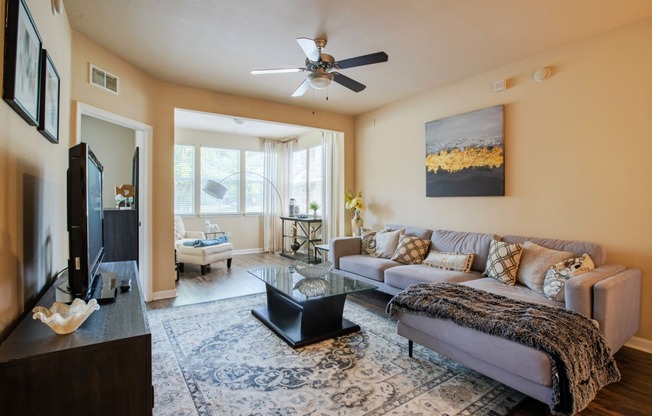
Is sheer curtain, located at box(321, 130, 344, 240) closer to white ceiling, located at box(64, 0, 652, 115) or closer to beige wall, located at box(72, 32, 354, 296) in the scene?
beige wall, located at box(72, 32, 354, 296)

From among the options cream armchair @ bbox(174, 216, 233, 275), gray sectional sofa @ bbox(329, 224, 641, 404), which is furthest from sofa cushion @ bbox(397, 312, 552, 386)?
cream armchair @ bbox(174, 216, 233, 275)

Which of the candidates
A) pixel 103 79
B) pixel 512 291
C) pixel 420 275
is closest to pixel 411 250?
pixel 420 275

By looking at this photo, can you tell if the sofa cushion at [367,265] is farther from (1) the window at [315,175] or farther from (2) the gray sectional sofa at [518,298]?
(1) the window at [315,175]

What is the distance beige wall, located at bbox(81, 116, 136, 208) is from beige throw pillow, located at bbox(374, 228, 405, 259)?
414cm

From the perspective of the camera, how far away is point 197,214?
22.2 feet

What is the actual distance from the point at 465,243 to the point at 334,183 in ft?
8.75

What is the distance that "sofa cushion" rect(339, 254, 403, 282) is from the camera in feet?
12.3

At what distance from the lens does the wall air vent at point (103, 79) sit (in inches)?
121

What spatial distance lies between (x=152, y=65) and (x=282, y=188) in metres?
4.43

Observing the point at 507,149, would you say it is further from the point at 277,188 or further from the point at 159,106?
the point at 277,188

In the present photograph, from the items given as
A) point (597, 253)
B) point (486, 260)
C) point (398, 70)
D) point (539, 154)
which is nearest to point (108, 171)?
point (398, 70)

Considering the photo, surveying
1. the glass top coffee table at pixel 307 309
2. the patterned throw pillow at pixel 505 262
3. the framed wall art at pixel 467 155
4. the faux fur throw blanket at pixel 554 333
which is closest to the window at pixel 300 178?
the framed wall art at pixel 467 155

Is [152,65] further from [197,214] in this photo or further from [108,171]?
[197,214]

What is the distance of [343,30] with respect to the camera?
2.79 m
